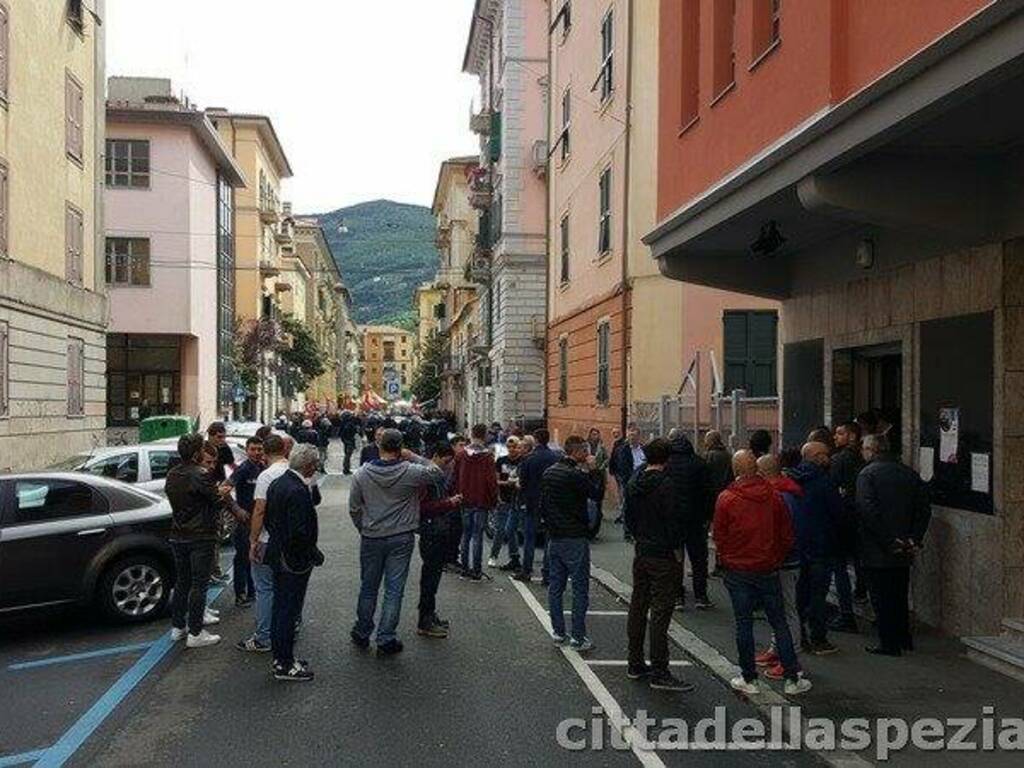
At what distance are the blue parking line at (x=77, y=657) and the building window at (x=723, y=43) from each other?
797 cm

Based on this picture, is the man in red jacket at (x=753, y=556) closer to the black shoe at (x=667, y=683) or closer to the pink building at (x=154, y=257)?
the black shoe at (x=667, y=683)

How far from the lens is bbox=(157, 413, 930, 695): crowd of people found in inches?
298

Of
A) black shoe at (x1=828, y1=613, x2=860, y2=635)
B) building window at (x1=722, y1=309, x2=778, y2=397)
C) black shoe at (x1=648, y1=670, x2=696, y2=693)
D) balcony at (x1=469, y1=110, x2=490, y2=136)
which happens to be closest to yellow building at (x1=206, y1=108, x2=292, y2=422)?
balcony at (x1=469, y1=110, x2=490, y2=136)

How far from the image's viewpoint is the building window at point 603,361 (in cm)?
2400

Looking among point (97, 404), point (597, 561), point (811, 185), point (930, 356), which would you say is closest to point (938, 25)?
point (811, 185)

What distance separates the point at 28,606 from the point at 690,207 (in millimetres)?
7497

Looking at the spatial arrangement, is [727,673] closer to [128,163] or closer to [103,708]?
[103,708]

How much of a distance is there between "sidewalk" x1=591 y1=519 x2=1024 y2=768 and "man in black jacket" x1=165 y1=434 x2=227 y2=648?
4.00 m

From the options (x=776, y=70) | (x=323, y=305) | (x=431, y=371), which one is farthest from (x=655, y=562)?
(x=323, y=305)

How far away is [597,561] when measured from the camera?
1438 cm

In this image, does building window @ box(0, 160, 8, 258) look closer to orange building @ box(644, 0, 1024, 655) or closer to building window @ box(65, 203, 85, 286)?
building window @ box(65, 203, 85, 286)

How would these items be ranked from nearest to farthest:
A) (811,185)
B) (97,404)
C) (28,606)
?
(811,185), (28,606), (97,404)

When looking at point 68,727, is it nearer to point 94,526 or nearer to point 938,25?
point 94,526

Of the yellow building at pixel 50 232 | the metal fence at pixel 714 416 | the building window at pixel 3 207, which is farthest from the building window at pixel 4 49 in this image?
the metal fence at pixel 714 416
